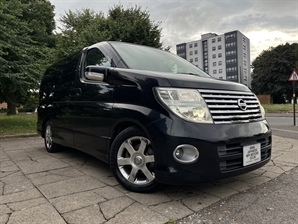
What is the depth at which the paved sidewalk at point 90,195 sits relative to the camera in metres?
2.19

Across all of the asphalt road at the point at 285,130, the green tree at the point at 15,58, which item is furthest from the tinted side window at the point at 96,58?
the asphalt road at the point at 285,130

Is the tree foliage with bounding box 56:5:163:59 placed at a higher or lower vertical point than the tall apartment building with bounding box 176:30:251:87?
lower

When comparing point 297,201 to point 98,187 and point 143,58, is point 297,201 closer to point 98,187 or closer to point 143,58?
point 98,187

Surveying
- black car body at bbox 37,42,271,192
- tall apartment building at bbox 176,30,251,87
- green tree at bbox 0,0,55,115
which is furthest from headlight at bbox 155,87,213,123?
tall apartment building at bbox 176,30,251,87

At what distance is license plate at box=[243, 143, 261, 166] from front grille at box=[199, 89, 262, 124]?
283 millimetres

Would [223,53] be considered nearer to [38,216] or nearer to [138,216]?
[138,216]

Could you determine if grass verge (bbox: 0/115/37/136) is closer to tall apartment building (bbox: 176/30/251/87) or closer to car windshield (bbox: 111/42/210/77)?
car windshield (bbox: 111/42/210/77)

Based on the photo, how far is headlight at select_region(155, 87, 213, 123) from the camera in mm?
2396

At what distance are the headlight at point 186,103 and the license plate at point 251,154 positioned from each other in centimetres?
52

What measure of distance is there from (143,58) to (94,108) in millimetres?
938

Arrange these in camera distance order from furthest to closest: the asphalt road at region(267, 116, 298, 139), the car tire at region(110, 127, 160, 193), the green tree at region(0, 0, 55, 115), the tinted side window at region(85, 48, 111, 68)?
the green tree at region(0, 0, 55, 115) < the asphalt road at region(267, 116, 298, 139) < the tinted side window at region(85, 48, 111, 68) < the car tire at region(110, 127, 160, 193)

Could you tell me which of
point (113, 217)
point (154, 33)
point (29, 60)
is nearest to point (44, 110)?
point (113, 217)

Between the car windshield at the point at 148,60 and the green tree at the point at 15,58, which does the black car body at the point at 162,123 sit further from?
the green tree at the point at 15,58

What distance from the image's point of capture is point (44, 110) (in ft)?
16.2
